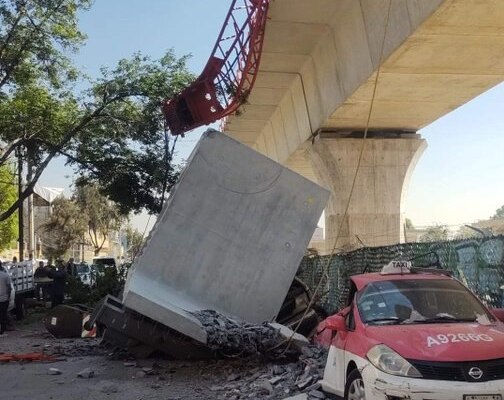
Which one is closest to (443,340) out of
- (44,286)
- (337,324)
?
(337,324)

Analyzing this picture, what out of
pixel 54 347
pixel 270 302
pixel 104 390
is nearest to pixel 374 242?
pixel 270 302

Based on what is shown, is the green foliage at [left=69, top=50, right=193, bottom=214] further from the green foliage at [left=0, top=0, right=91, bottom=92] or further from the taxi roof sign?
the taxi roof sign

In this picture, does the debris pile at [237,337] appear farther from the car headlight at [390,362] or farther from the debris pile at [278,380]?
the car headlight at [390,362]

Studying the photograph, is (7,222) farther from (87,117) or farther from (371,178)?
(371,178)

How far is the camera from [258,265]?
38.2 feet

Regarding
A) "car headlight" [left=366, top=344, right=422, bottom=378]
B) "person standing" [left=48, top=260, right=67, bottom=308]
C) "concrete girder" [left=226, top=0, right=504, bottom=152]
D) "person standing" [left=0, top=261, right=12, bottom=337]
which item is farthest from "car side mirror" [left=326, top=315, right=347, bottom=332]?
"person standing" [left=48, top=260, right=67, bottom=308]

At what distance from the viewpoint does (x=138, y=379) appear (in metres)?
9.62

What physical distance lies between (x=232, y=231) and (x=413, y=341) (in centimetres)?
619

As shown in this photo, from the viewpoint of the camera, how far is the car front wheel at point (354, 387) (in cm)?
612

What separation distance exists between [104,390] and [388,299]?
438 cm

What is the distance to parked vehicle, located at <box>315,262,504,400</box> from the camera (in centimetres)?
543

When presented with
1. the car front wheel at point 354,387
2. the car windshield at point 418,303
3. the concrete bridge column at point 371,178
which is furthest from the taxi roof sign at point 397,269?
the concrete bridge column at point 371,178

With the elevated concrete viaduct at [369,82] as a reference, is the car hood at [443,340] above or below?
below

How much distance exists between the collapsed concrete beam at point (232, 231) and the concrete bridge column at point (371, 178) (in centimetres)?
630
